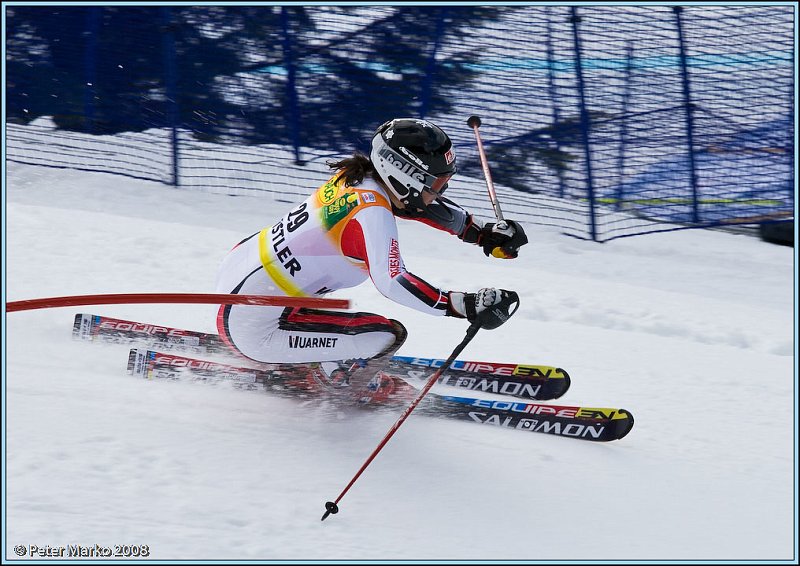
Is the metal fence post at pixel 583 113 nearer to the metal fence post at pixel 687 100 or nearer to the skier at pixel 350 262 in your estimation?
the metal fence post at pixel 687 100

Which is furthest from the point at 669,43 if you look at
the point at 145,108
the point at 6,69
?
the point at 6,69

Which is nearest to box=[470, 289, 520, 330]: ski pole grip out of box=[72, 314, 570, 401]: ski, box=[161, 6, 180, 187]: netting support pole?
box=[72, 314, 570, 401]: ski

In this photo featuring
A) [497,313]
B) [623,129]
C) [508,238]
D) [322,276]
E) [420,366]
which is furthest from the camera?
[623,129]

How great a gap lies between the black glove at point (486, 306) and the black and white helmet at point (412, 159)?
1.71ft

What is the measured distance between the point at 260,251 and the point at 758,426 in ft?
8.57

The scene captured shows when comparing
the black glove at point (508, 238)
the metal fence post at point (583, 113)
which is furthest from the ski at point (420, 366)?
the metal fence post at point (583, 113)

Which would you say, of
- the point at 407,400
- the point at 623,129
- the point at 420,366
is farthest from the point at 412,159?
the point at 623,129

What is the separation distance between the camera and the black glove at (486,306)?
3.50 m

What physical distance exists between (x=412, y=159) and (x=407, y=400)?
120 centimetres

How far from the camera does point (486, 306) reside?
11.5 feet

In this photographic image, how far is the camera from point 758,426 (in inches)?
170

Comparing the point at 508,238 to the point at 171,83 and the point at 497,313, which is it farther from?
the point at 171,83

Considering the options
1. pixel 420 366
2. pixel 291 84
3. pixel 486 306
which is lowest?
pixel 420 366

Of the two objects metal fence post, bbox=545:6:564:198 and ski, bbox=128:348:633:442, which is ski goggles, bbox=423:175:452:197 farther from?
metal fence post, bbox=545:6:564:198
